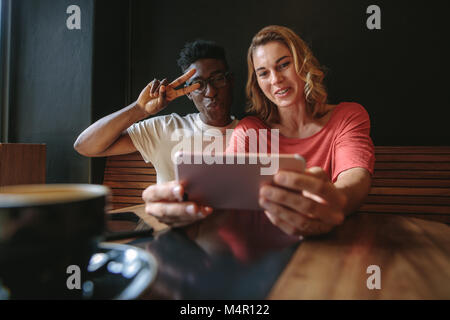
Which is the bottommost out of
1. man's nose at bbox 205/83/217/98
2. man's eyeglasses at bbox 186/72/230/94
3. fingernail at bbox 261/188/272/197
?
fingernail at bbox 261/188/272/197

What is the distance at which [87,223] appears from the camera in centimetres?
32

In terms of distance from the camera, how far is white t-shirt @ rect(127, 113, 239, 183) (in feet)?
6.15

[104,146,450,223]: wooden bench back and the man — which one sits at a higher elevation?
the man

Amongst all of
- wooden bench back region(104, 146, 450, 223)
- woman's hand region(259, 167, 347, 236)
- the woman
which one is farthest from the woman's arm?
wooden bench back region(104, 146, 450, 223)

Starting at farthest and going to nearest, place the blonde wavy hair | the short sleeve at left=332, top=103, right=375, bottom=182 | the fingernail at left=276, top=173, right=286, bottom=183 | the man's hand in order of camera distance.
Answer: the man's hand < the blonde wavy hair < the short sleeve at left=332, top=103, right=375, bottom=182 < the fingernail at left=276, top=173, right=286, bottom=183

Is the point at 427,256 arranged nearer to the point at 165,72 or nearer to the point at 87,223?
the point at 87,223

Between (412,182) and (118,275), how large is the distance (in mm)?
1929

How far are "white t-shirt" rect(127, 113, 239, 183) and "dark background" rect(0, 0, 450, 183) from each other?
0.51 m

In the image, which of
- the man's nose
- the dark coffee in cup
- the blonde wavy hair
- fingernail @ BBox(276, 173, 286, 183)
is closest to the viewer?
the dark coffee in cup

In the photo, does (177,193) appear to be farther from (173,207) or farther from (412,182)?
(412,182)

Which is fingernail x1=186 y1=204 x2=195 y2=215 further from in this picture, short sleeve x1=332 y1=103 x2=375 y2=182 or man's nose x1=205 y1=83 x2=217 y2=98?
man's nose x1=205 y1=83 x2=217 y2=98

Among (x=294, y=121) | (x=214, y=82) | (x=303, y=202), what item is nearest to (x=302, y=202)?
(x=303, y=202)

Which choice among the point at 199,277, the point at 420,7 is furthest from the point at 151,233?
the point at 420,7

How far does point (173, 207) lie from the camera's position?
2.13ft
